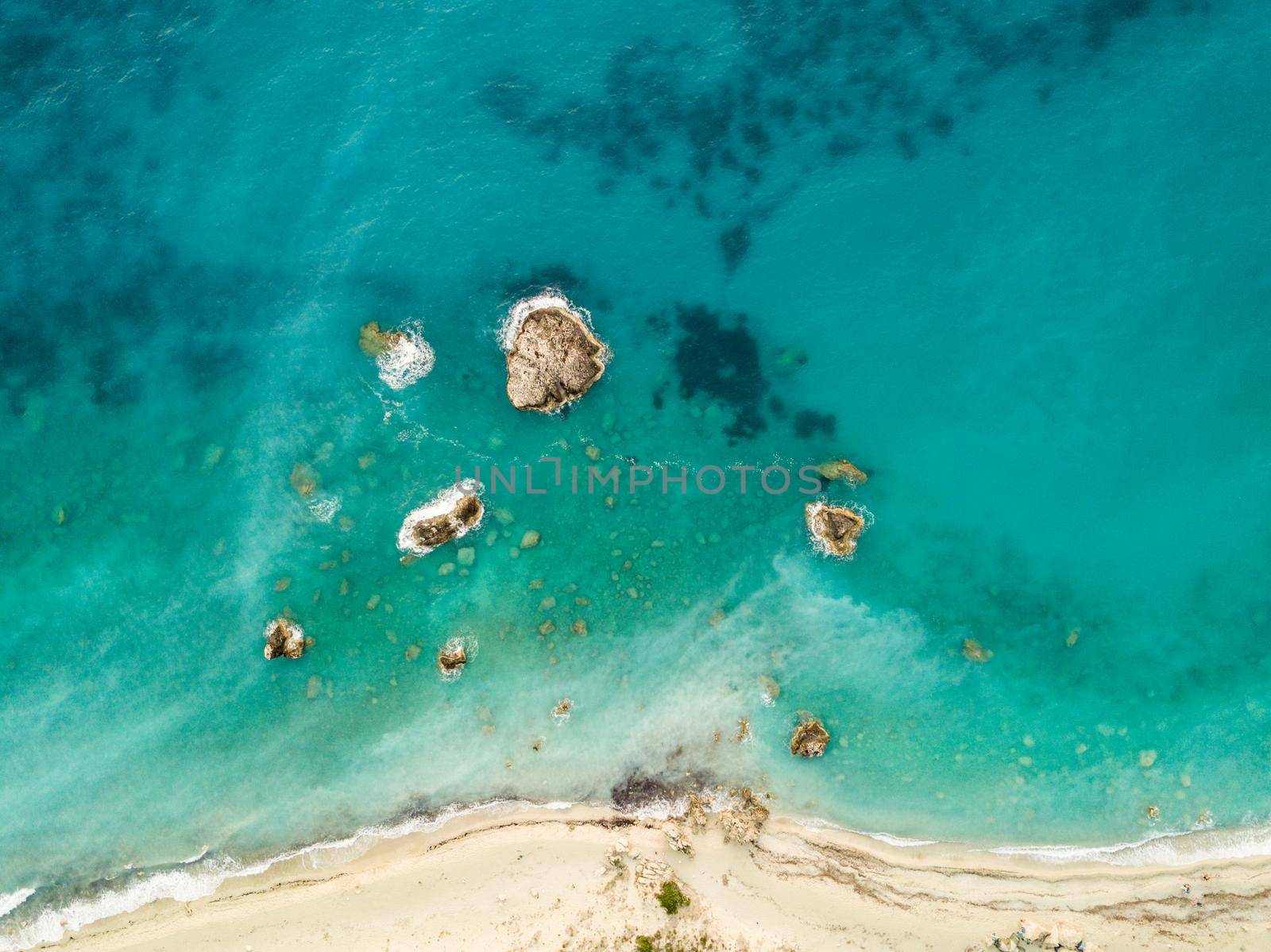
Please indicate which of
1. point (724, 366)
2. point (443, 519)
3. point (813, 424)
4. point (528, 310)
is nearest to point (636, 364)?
point (724, 366)

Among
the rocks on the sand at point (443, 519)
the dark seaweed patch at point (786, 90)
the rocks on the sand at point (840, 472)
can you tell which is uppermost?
the dark seaweed patch at point (786, 90)

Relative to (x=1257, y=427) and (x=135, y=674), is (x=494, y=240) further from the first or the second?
(x=1257, y=427)

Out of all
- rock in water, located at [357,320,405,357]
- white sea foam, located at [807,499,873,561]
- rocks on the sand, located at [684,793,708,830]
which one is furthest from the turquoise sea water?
rocks on the sand, located at [684,793,708,830]

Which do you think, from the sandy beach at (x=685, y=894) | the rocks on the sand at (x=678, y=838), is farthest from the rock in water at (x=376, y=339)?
the rocks on the sand at (x=678, y=838)

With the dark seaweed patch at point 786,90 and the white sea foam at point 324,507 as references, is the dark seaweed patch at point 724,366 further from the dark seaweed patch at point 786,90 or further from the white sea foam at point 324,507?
the white sea foam at point 324,507

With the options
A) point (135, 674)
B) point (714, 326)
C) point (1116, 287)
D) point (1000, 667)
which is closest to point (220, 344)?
point (135, 674)

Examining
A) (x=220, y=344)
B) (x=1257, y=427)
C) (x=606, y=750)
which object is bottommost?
(x=606, y=750)

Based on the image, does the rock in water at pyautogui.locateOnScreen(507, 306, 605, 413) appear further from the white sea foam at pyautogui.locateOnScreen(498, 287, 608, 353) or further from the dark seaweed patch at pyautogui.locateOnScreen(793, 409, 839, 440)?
the dark seaweed patch at pyautogui.locateOnScreen(793, 409, 839, 440)
